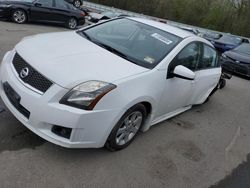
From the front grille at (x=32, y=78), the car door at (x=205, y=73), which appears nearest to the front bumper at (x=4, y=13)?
the car door at (x=205, y=73)

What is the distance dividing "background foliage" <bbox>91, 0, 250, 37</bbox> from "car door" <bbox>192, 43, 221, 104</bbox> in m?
27.3

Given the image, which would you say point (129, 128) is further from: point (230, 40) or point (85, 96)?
point (230, 40)

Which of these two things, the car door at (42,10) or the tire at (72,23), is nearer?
the car door at (42,10)

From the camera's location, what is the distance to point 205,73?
5.22 metres

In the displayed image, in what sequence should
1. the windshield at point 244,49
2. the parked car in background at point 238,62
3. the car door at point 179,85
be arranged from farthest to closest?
the windshield at point 244,49
the parked car in background at point 238,62
the car door at point 179,85

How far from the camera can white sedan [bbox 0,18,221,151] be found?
317cm

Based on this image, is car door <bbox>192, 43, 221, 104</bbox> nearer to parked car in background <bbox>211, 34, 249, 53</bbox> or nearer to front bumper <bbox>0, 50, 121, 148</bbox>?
front bumper <bbox>0, 50, 121, 148</bbox>

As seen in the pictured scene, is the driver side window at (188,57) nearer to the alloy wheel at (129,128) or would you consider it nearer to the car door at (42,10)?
the alloy wheel at (129,128)

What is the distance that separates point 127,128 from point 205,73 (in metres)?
2.10

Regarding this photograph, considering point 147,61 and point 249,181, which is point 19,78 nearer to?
point 147,61

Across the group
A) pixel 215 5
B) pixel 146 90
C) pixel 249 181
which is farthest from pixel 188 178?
pixel 215 5

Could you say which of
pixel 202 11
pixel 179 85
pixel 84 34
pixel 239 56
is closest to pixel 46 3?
pixel 239 56

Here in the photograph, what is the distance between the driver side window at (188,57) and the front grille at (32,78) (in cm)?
168

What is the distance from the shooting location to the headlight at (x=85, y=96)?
3.14 m
